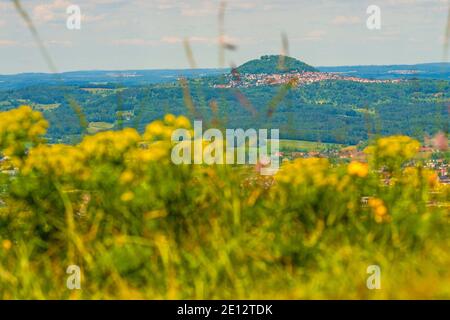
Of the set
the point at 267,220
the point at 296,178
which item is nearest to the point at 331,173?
the point at 296,178


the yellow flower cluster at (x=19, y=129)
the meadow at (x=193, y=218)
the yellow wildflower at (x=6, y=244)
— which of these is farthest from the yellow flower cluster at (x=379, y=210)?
the yellow wildflower at (x=6, y=244)

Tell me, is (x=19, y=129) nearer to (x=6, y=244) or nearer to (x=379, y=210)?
(x=6, y=244)

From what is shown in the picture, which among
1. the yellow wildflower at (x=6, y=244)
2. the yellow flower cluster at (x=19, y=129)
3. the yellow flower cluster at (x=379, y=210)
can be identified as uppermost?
the yellow flower cluster at (x=19, y=129)

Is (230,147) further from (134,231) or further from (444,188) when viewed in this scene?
(444,188)

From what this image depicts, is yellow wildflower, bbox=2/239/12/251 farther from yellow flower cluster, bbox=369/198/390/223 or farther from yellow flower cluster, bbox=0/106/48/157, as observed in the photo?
yellow flower cluster, bbox=369/198/390/223

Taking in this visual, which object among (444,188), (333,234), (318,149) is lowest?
(333,234)

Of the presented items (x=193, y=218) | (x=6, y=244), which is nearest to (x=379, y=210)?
(x=193, y=218)

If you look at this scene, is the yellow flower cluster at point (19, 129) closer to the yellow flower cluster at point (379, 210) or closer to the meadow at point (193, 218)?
the meadow at point (193, 218)

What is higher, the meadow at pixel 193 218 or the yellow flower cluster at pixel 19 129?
the yellow flower cluster at pixel 19 129

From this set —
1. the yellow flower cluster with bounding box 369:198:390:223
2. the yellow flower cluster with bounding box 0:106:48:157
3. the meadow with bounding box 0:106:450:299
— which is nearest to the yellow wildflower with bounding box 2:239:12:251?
the meadow with bounding box 0:106:450:299
